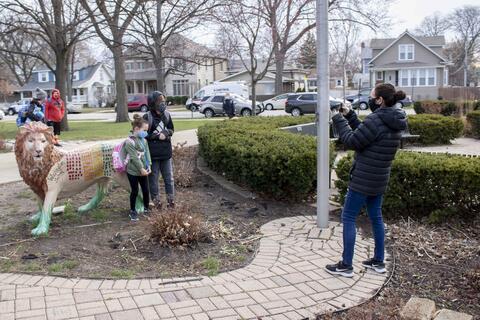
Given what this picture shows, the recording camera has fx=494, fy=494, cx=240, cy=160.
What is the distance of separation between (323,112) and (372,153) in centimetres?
146

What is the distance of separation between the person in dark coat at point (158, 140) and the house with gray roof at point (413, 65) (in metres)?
46.3

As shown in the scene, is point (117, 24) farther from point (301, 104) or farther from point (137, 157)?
point (301, 104)

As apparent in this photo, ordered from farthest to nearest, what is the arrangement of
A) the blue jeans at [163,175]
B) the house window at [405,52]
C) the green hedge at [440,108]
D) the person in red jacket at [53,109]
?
1. the house window at [405,52]
2. the green hedge at [440,108]
3. the person in red jacket at [53,109]
4. the blue jeans at [163,175]

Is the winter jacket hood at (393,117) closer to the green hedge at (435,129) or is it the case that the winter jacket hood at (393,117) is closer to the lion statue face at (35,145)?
the lion statue face at (35,145)

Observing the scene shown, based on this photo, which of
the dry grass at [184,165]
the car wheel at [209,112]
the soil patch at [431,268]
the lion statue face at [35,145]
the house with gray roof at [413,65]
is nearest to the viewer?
the soil patch at [431,268]

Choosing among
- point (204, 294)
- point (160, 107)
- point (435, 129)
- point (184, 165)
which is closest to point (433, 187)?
point (204, 294)

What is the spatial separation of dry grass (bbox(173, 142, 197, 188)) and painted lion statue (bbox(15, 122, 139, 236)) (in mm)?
1894

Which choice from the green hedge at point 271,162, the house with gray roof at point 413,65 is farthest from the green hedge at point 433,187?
the house with gray roof at point 413,65

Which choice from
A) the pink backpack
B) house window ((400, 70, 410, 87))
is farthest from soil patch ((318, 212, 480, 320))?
house window ((400, 70, 410, 87))

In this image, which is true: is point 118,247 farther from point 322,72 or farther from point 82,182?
point 322,72

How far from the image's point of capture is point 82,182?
5938mm

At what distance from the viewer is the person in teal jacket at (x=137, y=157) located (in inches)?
236

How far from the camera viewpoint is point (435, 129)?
47.5 feet

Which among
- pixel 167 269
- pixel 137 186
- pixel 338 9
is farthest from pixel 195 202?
pixel 338 9
